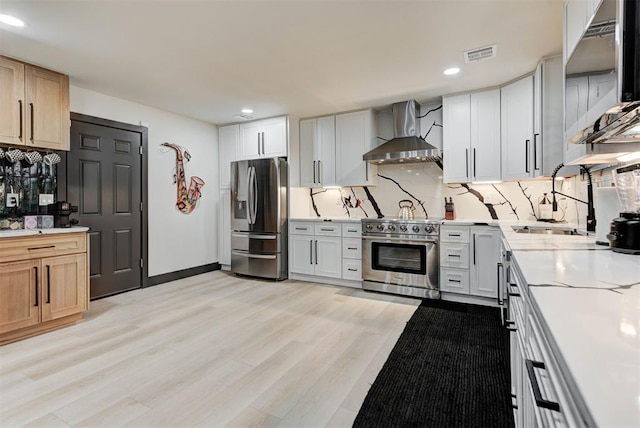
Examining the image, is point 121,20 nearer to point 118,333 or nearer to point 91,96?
point 91,96

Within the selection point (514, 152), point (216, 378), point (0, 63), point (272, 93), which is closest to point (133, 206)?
point (0, 63)

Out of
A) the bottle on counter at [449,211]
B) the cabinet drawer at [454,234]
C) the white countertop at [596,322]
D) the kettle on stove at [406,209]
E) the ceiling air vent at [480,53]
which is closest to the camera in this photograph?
the white countertop at [596,322]

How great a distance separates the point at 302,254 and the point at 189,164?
87.5 inches

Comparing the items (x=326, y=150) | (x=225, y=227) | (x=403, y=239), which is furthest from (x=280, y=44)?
(x=225, y=227)

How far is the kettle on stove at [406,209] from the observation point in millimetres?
4164

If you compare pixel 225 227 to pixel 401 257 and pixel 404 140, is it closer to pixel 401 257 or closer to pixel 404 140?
pixel 401 257

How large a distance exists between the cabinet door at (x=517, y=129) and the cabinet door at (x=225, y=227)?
4.00 m

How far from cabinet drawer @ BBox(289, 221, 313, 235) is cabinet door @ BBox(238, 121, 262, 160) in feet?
4.09

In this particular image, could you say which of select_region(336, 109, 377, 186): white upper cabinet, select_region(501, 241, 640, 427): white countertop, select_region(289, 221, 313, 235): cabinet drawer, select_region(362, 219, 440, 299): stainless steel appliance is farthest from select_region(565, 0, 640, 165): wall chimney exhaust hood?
select_region(289, 221, 313, 235): cabinet drawer

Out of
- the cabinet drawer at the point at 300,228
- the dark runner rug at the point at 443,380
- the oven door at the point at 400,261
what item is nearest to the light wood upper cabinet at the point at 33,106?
the cabinet drawer at the point at 300,228

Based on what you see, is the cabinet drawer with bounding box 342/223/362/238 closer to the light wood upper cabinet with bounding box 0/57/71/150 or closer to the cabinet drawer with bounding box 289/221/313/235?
the cabinet drawer with bounding box 289/221/313/235

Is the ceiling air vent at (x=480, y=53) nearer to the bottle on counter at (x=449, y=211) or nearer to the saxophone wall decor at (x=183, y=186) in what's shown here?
the bottle on counter at (x=449, y=211)

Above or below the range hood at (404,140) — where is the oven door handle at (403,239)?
below

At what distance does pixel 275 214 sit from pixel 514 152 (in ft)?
10.00
